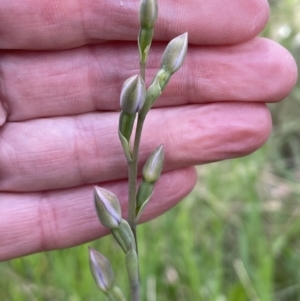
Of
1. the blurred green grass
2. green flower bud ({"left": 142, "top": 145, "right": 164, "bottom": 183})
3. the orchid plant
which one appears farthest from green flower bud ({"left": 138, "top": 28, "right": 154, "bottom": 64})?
the blurred green grass

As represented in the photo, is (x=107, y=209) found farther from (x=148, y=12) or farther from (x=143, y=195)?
(x=148, y=12)

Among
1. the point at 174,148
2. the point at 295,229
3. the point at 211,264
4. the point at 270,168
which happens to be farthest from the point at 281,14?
the point at 174,148

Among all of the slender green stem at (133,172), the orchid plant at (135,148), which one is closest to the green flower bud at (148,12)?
the orchid plant at (135,148)

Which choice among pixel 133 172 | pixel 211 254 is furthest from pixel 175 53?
pixel 211 254

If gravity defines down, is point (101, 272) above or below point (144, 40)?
below

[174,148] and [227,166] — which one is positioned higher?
[174,148]

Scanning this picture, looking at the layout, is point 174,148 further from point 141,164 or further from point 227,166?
point 227,166

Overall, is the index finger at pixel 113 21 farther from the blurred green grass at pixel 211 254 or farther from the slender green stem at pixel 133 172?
the blurred green grass at pixel 211 254
